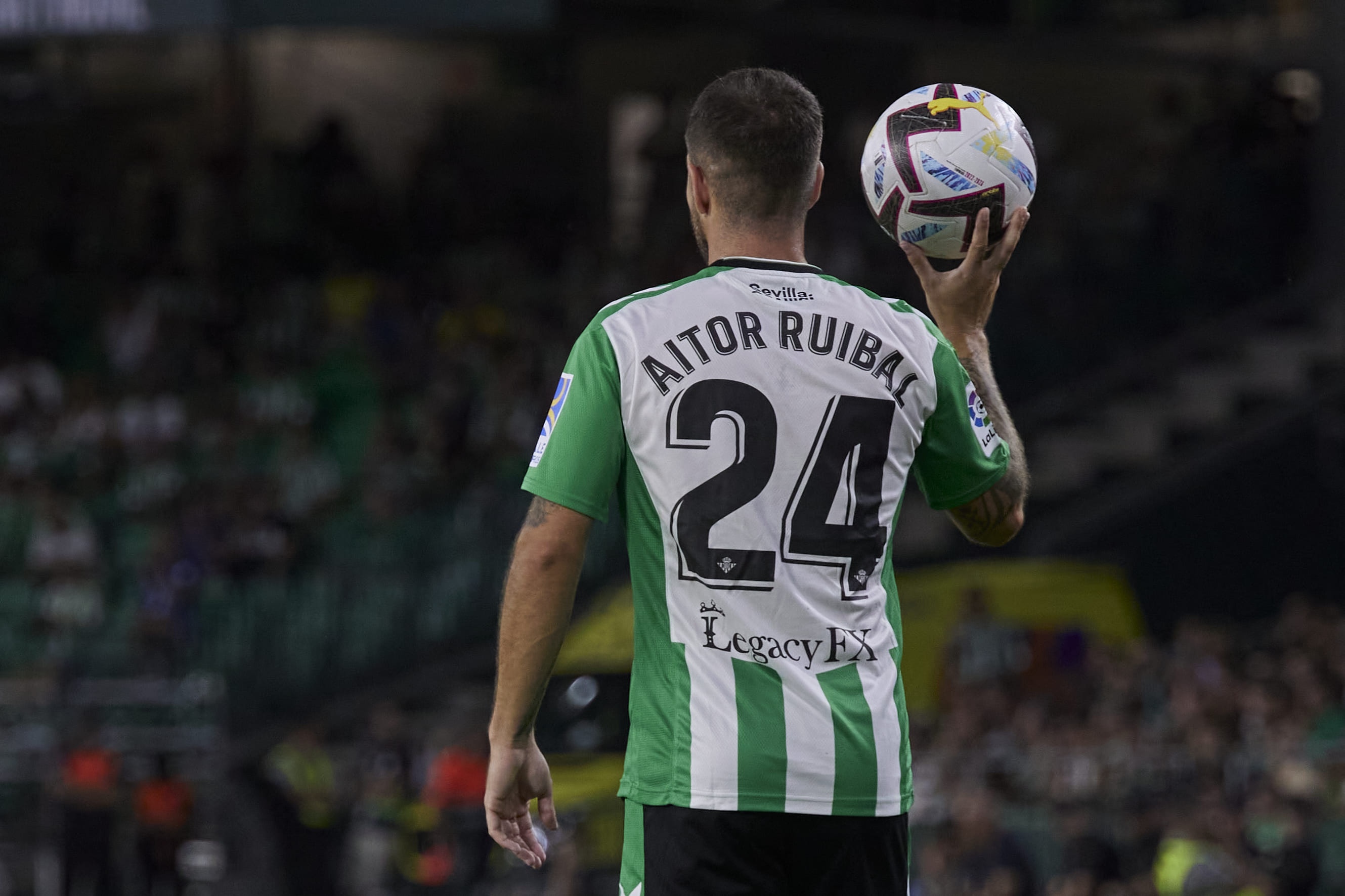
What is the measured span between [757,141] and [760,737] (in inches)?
40.8

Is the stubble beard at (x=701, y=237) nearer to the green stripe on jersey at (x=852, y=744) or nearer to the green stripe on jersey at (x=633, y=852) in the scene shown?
the green stripe on jersey at (x=852, y=744)

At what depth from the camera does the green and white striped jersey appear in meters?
3.35

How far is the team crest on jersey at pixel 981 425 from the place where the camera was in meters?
3.67

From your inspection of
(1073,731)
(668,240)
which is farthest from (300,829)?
(668,240)

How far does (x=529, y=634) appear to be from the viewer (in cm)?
334

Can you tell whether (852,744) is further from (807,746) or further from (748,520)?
(748,520)

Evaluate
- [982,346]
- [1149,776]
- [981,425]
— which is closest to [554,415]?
[981,425]

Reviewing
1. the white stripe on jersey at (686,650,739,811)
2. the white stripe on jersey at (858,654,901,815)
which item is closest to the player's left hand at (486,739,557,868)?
the white stripe on jersey at (686,650,739,811)

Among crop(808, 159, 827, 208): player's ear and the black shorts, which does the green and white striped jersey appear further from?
crop(808, 159, 827, 208): player's ear

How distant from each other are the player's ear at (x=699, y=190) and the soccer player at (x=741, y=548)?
0.04ft

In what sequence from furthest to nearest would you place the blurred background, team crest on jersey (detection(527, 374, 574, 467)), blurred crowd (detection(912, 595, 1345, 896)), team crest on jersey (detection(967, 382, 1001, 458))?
1. the blurred background
2. blurred crowd (detection(912, 595, 1345, 896))
3. team crest on jersey (detection(967, 382, 1001, 458))
4. team crest on jersey (detection(527, 374, 574, 467))

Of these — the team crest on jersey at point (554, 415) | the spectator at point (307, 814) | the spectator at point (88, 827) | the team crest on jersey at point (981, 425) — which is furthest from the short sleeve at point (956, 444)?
the spectator at point (88, 827)

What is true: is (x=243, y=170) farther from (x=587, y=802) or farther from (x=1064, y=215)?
(x=587, y=802)

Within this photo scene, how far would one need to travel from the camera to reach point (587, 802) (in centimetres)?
1180
